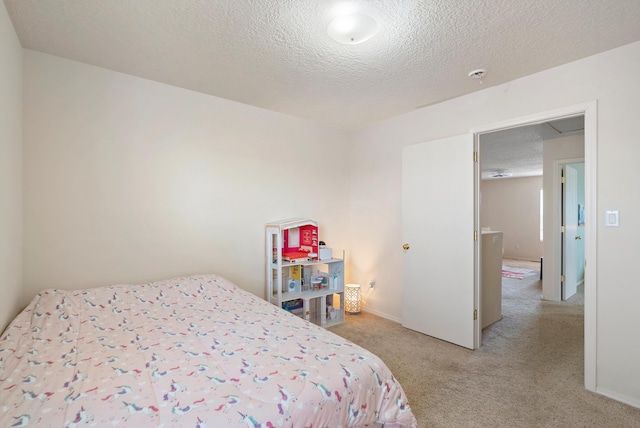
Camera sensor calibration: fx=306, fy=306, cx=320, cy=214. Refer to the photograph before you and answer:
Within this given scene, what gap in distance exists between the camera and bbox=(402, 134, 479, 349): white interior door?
2836mm

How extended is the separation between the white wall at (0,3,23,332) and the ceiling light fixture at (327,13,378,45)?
1794 mm

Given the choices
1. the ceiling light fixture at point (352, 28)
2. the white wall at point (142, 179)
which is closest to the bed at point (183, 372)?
the white wall at point (142, 179)

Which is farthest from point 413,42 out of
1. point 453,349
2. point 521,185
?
point 521,185

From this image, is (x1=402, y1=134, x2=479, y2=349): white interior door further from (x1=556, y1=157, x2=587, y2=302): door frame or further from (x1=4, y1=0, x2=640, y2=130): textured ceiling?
(x1=556, y1=157, x2=587, y2=302): door frame

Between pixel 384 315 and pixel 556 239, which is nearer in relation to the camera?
pixel 384 315

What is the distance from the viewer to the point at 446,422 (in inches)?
71.2

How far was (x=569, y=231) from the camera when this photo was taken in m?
4.57

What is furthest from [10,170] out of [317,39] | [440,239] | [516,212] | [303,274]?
[516,212]

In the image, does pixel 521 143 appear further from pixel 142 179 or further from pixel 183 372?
pixel 183 372

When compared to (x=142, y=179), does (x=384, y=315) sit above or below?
below

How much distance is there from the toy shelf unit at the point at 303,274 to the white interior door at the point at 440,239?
2.60ft

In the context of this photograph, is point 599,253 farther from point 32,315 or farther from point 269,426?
point 32,315

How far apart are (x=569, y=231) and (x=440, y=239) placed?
2952 millimetres

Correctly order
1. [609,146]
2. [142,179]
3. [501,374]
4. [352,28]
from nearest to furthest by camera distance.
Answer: [352,28] → [609,146] → [501,374] → [142,179]
